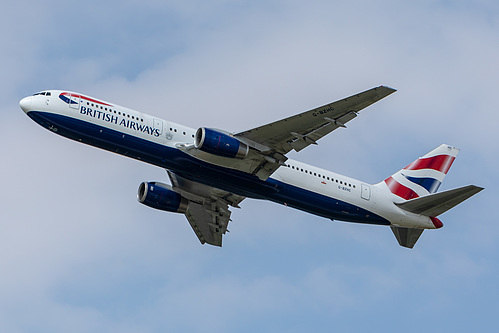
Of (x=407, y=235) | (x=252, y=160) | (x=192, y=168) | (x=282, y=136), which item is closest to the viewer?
(x=282, y=136)

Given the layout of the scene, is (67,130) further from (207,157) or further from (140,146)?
(207,157)

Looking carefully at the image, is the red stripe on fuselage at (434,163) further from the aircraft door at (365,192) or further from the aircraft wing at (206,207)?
the aircraft wing at (206,207)

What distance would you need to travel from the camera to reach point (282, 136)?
50.5 m

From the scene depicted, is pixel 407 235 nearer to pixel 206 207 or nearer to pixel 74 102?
pixel 206 207

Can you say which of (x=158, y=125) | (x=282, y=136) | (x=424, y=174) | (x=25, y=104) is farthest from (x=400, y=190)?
(x=25, y=104)

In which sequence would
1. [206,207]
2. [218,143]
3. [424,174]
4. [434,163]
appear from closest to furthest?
[218,143] < [424,174] < [206,207] < [434,163]

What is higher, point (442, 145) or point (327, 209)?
point (442, 145)

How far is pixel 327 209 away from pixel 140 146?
13.4 meters

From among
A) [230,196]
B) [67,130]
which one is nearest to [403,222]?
[230,196]

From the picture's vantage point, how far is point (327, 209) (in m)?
55.4

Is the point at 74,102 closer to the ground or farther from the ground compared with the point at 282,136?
farther from the ground

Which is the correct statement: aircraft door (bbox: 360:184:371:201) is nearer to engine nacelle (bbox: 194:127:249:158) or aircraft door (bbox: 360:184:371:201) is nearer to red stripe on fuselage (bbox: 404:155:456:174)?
red stripe on fuselage (bbox: 404:155:456:174)

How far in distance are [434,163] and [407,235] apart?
6258 mm

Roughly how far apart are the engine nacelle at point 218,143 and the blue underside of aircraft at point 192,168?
6.72 ft
